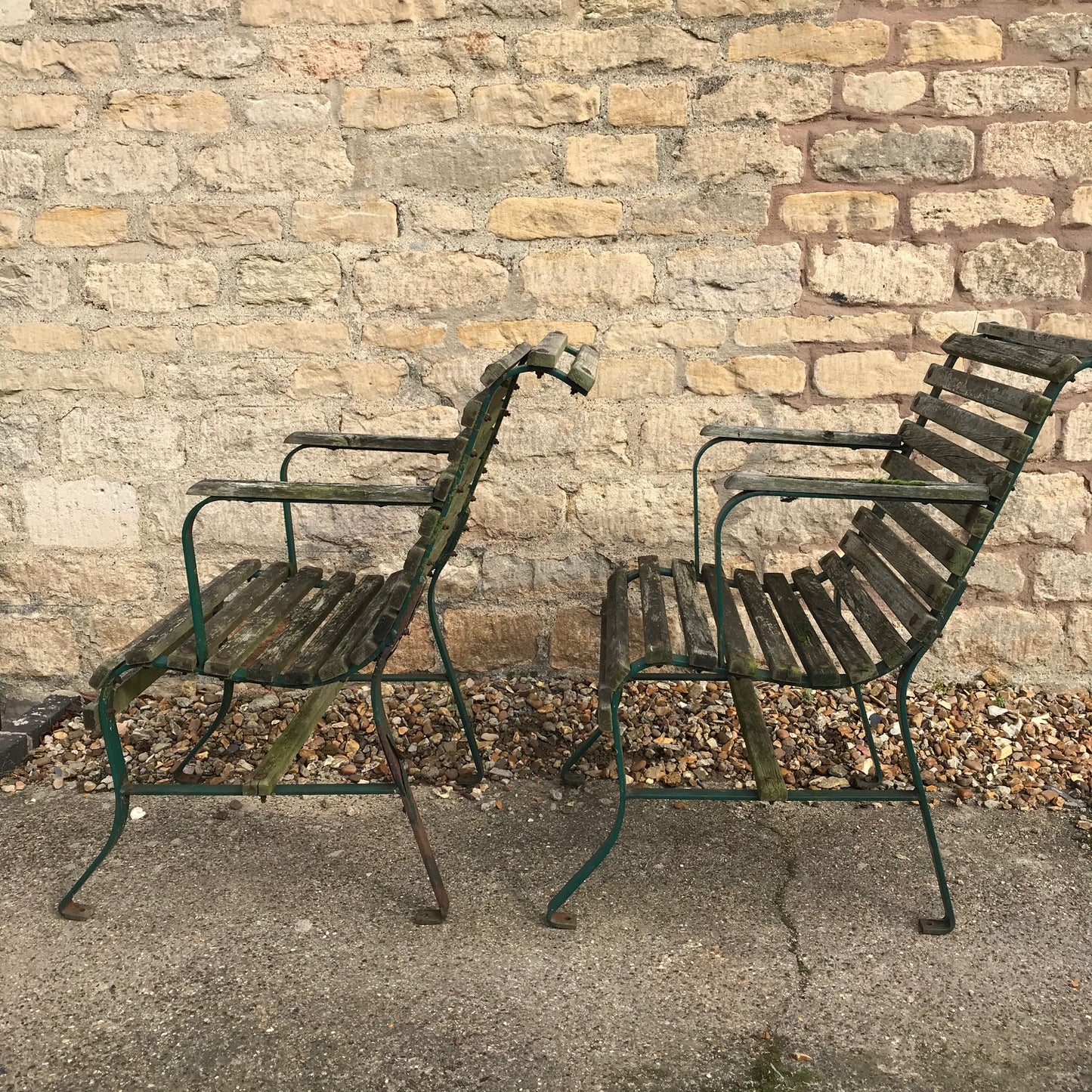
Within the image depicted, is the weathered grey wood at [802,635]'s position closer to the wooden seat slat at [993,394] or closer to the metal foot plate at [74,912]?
the wooden seat slat at [993,394]

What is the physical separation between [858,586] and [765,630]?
32 cm

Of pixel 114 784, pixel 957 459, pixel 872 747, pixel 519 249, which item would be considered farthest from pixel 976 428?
pixel 114 784

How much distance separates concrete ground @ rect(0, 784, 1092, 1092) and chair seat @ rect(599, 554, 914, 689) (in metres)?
0.55

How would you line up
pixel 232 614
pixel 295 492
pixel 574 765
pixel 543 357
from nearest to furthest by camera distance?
pixel 543 357 → pixel 295 492 → pixel 232 614 → pixel 574 765

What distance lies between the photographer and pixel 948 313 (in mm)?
3043

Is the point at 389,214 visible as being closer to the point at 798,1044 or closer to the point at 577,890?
the point at 577,890

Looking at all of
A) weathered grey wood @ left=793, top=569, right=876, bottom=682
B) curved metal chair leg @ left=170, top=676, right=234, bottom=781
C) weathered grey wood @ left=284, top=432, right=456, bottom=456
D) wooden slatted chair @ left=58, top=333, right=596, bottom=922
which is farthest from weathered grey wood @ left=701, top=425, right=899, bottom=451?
curved metal chair leg @ left=170, top=676, right=234, bottom=781

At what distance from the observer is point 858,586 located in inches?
98.0

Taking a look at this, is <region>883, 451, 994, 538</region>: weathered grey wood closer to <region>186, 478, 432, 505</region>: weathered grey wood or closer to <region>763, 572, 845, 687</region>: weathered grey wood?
<region>763, 572, 845, 687</region>: weathered grey wood

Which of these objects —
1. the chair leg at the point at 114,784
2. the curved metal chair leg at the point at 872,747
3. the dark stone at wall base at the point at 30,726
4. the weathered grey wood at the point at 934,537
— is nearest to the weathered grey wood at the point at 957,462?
the weathered grey wood at the point at 934,537

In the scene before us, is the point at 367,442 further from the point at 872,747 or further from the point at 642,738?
the point at 872,747

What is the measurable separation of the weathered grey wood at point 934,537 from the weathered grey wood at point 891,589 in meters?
0.10

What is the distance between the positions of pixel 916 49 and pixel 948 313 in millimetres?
765

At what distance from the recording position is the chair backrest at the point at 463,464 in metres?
1.99
